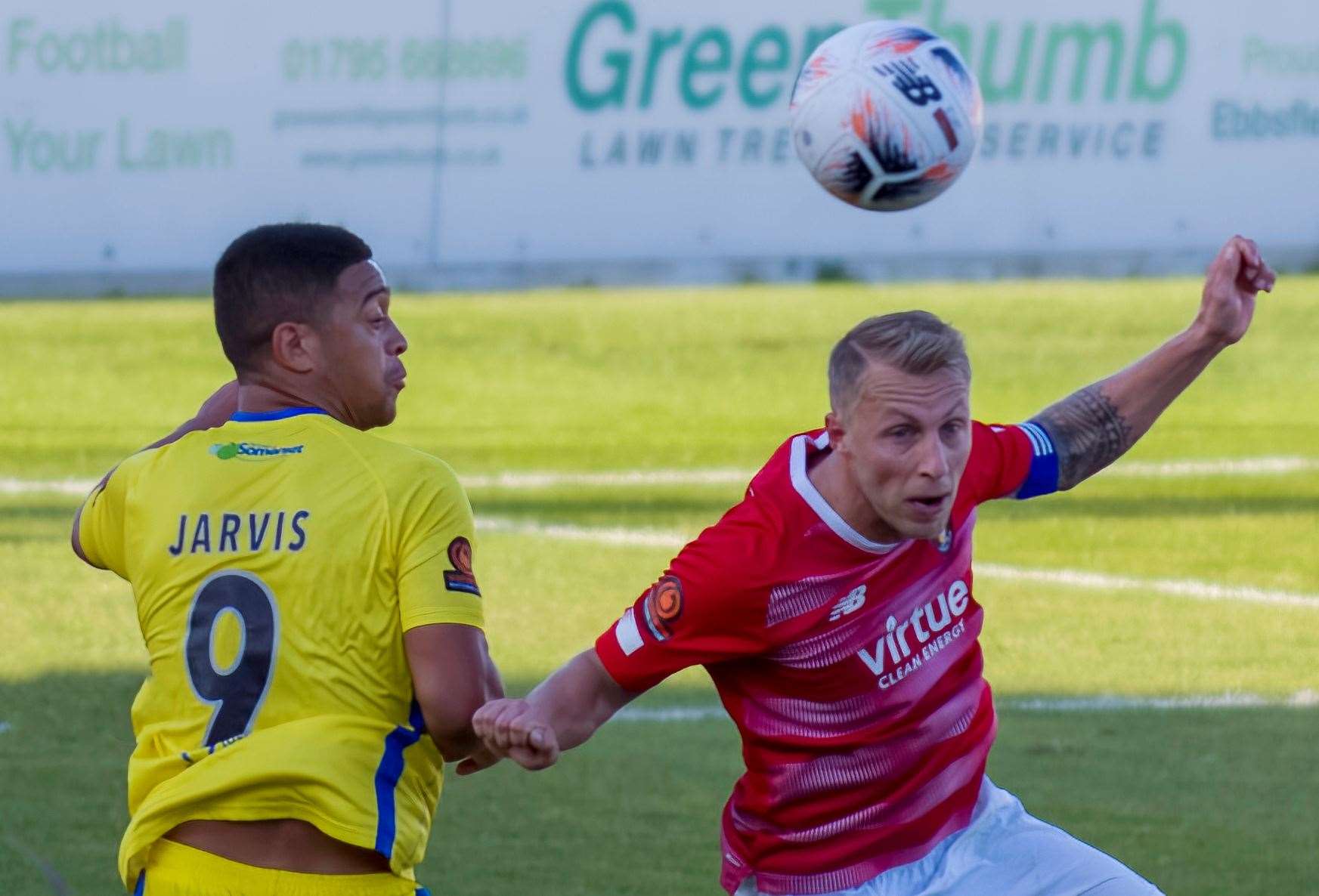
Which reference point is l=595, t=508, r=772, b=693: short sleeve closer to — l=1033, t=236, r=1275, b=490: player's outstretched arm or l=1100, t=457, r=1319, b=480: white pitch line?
l=1033, t=236, r=1275, b=490: player's outstretched arm

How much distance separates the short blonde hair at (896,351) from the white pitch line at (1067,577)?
5964mm

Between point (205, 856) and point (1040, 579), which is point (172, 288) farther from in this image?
point (205, 856)

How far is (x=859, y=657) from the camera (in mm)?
4305

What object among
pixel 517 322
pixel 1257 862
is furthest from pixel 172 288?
pixel 1257 862

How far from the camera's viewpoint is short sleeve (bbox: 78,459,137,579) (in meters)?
4.02

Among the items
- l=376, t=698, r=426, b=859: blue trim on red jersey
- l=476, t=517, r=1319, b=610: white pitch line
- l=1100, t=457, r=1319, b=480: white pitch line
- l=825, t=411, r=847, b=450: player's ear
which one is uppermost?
l=825, t=411, r=847, b=450: player's ear

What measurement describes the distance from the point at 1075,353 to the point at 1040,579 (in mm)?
7861

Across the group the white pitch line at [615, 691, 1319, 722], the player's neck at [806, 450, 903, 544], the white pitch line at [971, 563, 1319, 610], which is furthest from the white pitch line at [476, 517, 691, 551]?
the player's neck at [806, 450, 903, 544]

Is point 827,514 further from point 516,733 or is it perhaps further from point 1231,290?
point 1231,290

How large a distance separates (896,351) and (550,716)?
941 mm

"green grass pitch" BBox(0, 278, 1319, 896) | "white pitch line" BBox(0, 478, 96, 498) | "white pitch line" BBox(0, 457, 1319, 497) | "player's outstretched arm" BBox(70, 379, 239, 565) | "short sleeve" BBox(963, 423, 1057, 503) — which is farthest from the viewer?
"white pitch line" BBox(0, 457, 1319, 497)

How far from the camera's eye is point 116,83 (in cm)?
1650

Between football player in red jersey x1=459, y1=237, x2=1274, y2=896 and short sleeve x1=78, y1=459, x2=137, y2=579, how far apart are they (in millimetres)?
754

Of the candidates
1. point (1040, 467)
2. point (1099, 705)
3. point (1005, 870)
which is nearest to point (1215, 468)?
point (1099, 705)
